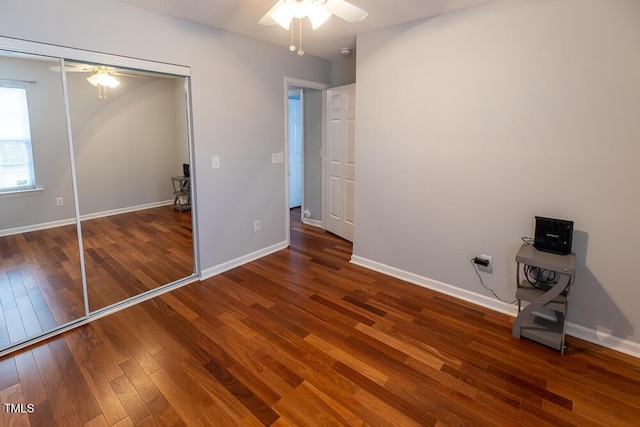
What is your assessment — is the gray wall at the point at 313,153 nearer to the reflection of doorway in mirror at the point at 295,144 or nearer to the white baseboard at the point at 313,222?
the white baseboard at the point at 313,222

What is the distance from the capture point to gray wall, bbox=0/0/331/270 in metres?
2.29

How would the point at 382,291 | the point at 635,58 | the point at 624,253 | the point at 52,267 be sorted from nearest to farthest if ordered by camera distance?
the point at 635,58
the point at 624,253
the point at 52,267
the point at 382,291

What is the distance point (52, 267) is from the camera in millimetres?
2855

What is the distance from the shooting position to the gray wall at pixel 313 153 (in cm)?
491

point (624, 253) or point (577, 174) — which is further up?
point (577, 174)

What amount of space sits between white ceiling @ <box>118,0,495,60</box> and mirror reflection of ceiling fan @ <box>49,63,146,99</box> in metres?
0.53

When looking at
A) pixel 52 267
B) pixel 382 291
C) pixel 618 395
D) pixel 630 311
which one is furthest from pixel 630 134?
pixel 52 267

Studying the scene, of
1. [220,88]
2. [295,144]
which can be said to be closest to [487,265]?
[220,88]

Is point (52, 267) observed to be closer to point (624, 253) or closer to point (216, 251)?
point (216, 251)

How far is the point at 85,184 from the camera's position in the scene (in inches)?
106

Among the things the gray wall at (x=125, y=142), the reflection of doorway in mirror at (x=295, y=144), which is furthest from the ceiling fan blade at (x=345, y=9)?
the reflection of doorway in mirror at (x=295, y=144)

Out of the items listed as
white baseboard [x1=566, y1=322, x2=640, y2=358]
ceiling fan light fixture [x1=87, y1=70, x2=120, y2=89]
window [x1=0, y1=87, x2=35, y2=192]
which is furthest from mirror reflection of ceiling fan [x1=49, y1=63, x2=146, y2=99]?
white baseboard [x1=566, y1=322, x2=640, y2=358]

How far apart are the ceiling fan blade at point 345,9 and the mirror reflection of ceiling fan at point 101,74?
183 cm

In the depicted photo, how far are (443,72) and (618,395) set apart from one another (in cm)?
251
